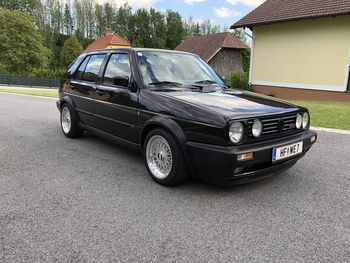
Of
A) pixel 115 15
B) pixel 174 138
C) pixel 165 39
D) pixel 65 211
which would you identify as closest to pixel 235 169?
pixel 174 138

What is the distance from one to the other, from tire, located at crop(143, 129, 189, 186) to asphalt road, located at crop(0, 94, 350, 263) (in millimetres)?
136

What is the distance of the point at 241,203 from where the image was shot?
3.34m

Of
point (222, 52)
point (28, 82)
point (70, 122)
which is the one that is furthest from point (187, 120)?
point (28, 82)

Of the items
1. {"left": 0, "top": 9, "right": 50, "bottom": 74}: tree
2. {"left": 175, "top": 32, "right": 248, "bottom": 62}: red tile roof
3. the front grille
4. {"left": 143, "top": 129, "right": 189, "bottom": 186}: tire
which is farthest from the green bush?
{"left": 0, "top": 9, "right": 50, "bottom": 74}: tree

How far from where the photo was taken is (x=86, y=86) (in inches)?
212

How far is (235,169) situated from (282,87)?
16194 mm

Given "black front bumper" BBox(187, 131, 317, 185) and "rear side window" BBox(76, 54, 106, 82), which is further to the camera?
"rear side window" BBox(76, 54, 106, 82)

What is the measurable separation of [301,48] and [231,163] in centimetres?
1578

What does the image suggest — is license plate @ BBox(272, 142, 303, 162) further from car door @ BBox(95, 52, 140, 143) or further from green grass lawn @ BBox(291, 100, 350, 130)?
green grass lawn @ BBox(291, 100, 350, 130)

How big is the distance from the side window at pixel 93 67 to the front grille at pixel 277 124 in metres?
2.97

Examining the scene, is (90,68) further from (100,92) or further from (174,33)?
(174,33)

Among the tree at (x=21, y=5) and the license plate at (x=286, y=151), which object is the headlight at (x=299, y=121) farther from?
the tree at (x=21, y=5)

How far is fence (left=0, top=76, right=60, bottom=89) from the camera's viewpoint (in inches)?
1538

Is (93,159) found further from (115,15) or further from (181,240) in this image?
(115,15)
